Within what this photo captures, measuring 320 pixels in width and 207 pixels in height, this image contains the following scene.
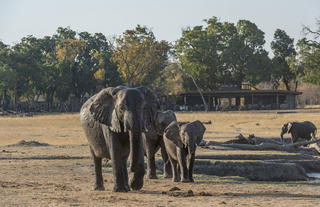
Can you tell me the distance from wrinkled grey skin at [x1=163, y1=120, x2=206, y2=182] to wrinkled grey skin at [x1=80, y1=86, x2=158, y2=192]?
2.20 metres

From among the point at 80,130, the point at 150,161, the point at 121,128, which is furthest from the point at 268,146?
the point at 80,130

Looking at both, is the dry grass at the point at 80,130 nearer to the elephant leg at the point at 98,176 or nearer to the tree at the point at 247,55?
the elephant leg at the point at 98,176

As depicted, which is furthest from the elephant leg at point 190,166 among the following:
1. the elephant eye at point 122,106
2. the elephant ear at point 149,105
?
the elephant eye at point 122,106

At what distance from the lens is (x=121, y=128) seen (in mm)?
10859

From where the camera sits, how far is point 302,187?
1290cm

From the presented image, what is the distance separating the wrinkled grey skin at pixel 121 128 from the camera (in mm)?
10422

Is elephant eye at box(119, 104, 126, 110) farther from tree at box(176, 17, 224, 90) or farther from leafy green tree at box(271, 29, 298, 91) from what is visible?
leafy green tree at box(271, 29, 298, 91)

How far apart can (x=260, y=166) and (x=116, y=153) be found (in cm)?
637

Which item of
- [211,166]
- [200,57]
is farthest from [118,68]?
[211,166]

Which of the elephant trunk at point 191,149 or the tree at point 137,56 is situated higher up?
the tree at point 137,56

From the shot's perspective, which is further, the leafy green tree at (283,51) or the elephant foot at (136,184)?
the leafy green tree at (283,51)

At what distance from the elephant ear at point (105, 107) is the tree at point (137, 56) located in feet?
234

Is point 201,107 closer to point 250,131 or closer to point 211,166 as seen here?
point 250,131

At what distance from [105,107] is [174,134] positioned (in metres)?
2.99
